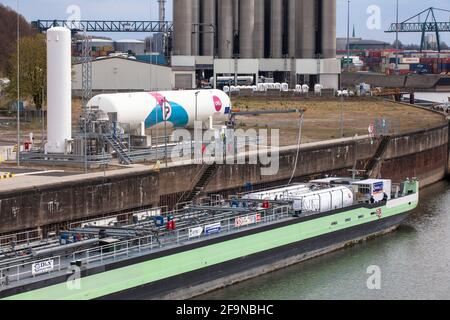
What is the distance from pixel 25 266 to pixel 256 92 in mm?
88359

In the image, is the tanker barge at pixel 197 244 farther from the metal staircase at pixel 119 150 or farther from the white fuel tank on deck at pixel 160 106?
the white fuel tank on deck at pixel 160 106

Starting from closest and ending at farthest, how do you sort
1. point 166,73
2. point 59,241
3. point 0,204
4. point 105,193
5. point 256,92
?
point 59,241
point 0,204
point 105,193
point 166,73
point 256,92

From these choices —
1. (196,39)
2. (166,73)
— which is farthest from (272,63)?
(166,73)

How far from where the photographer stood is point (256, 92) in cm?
12044

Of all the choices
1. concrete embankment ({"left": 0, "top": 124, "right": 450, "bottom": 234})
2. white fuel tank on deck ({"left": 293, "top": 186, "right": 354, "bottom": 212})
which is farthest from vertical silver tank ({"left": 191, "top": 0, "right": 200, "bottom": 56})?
white fuel tank on deck ({"left": 293, "top": 186, "right": 354, "bottom": 212})

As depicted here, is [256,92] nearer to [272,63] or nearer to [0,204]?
[272,63]

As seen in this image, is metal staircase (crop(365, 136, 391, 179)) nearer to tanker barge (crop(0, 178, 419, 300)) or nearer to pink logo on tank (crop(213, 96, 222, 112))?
A: pink logo on tank (crop(213, 96, 222, 112))

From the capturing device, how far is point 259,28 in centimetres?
13012

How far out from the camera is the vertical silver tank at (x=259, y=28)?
130 meters

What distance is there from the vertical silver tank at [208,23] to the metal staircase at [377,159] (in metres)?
58.5

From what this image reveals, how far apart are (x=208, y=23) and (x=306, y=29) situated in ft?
42.4

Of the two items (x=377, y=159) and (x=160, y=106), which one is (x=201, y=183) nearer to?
(x=160, y=106)
